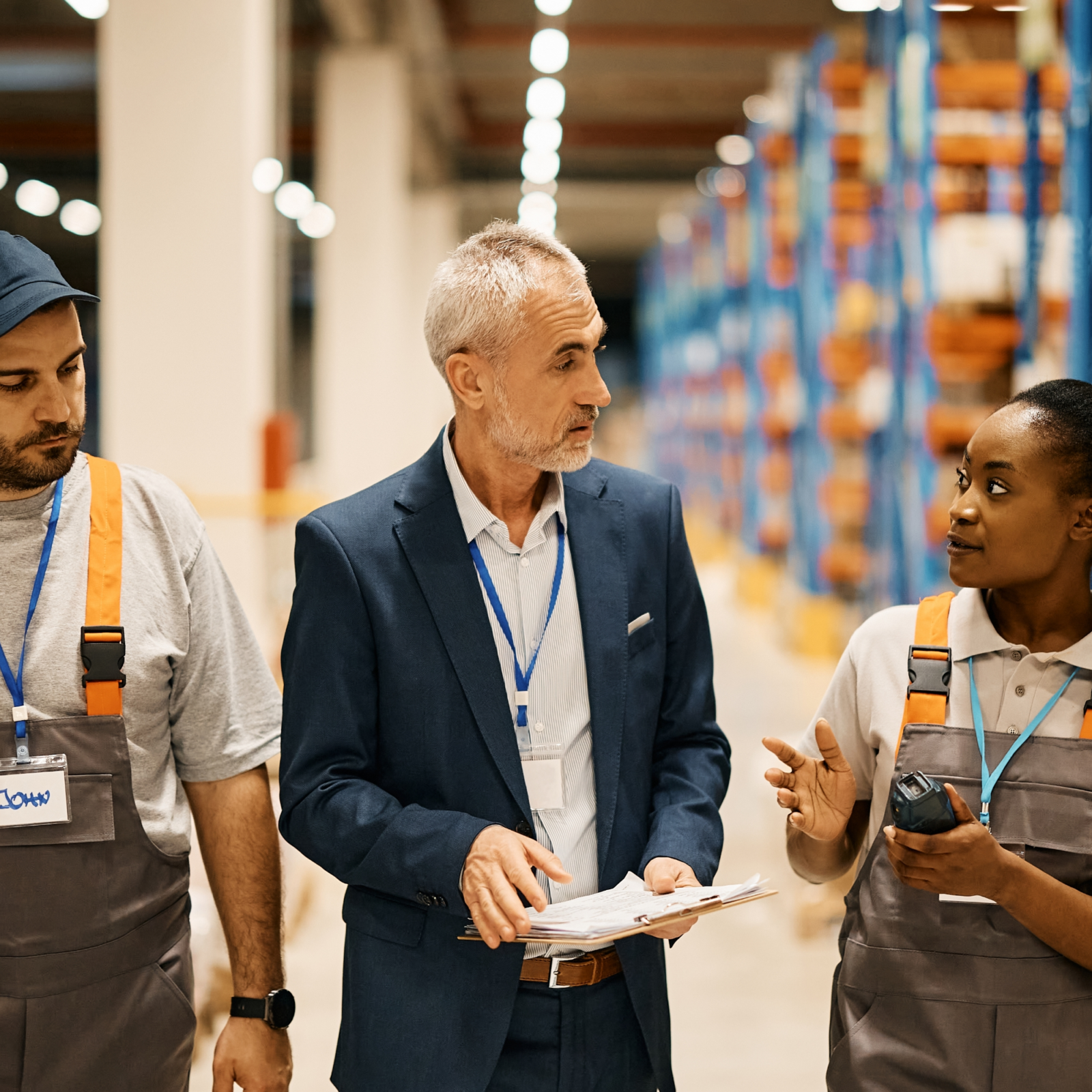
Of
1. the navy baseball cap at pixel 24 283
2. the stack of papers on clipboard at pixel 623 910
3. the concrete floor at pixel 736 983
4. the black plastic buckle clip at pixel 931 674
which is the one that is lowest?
the concrete floor at pixel 736 983

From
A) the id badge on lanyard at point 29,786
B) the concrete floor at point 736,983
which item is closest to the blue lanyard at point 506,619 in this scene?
the id badge on lanyard at point 29,786

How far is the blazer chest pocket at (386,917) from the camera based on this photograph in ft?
6.15

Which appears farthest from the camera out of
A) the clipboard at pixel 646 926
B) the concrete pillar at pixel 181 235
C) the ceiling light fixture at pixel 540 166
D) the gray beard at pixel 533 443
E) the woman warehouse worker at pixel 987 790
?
the ceiling light fixture at pixel 540 166

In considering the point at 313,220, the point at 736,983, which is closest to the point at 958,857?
the point at 736,983

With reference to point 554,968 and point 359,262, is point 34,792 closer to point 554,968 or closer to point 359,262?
point 554,968

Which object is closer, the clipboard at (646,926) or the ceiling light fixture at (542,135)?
the clipboard at (646,926)

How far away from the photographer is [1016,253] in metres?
6.19

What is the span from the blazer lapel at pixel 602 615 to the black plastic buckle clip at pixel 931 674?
1.35 ft

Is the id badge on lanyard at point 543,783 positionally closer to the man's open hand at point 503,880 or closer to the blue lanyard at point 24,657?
the man's open hand at point 503,880

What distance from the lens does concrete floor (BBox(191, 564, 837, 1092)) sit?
391 centimetres

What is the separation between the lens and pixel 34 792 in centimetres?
179

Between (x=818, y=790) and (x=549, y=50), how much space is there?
38.7ft

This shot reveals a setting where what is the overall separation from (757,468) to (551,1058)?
40.4 feet

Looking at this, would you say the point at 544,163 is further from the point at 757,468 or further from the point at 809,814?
the point at 809,814
